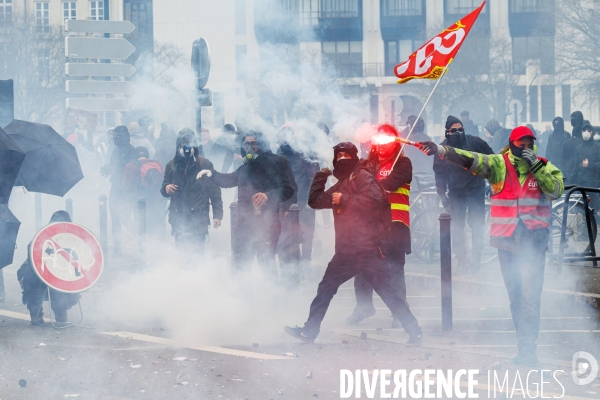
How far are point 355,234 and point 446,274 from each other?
113 cm

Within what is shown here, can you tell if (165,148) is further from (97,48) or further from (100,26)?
(100,26)

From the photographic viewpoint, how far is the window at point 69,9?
6050 centimetres

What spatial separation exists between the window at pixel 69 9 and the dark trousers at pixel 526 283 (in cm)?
5504

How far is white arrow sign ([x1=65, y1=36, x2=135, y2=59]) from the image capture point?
15.4 metres

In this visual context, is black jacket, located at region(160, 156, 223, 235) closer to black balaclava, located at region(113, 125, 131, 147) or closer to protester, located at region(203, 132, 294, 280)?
protester, located at region(203, 132, 294, 280)

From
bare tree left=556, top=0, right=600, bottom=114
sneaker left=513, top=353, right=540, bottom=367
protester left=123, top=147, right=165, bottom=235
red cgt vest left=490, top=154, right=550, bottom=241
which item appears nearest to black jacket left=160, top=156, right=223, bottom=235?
protester left=123, top=147, right=165, bottom=235

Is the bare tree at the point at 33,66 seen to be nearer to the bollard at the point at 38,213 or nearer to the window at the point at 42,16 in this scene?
the window at the point at 42,16

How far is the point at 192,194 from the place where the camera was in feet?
37.9

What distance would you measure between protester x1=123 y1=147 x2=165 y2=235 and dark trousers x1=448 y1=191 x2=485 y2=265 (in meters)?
4.50

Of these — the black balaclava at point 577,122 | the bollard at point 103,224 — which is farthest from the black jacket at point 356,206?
the black balaclava at point 577,122

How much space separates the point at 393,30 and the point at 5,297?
4870 cm

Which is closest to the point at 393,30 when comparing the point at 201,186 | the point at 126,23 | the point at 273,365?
the point at 126,23

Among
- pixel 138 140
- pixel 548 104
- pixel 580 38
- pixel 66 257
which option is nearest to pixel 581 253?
pixel 66 257

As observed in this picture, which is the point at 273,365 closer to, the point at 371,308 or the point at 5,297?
the point at 371,308
